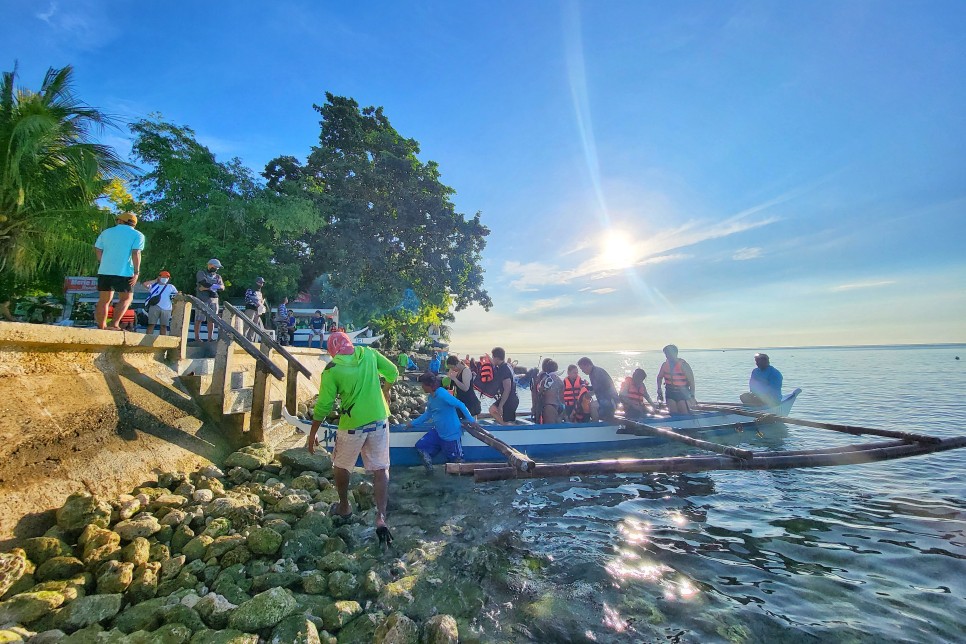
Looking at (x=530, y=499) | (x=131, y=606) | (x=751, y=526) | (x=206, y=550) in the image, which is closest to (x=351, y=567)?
(x=206, y=550)

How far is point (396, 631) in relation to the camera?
3100mm

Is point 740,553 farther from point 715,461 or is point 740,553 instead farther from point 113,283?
point 113,283

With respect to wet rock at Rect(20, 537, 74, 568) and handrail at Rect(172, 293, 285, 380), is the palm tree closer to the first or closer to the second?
handrail at Rect(172, 293, 285, 380)

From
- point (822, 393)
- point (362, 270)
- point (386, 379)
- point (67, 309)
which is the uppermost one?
point (362, 270)

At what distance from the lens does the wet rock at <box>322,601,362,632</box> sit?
3.28 meters

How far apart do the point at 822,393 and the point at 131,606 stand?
35.5 m

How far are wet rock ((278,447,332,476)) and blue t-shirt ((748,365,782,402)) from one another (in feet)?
40.3

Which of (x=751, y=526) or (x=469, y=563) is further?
(x=751, y=526)

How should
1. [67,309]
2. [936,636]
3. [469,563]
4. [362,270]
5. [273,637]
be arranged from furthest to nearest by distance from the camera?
[362,270], [67,309], [469,563], [936,636], [273,637]

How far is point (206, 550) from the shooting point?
400 cm

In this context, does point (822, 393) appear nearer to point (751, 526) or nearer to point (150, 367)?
point (751, 526)

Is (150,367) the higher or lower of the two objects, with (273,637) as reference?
higher

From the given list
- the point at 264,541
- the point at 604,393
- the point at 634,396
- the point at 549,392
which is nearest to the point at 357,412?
the point at 264,541

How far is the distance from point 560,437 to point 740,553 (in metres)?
4.56
